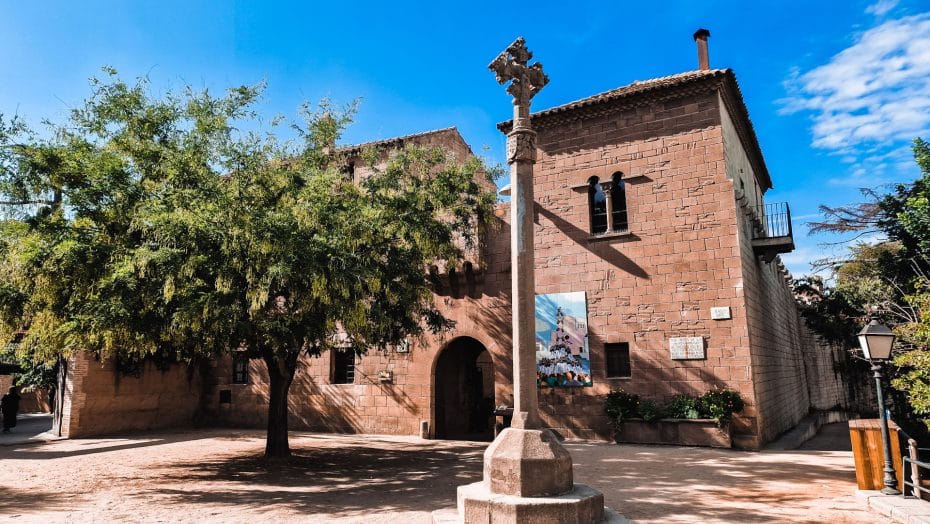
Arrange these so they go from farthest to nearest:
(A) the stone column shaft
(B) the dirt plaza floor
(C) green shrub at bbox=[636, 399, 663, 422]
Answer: (C) green shrub at bbox=[636, 399, 663, 422]
(B) the dirt plaza floor
(A) the stone column shaft

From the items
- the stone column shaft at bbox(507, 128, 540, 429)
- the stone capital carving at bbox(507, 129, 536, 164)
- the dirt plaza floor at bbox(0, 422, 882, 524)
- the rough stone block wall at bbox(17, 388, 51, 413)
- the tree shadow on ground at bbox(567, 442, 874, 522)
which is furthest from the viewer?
the rough stone block wall at bbox(17, 388, 51, 413)

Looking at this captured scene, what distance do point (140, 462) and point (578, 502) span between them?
30.6 ft

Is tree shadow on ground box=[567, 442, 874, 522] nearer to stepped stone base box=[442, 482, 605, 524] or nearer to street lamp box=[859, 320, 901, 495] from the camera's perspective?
street lamp box=[859, 320, 901, 495]

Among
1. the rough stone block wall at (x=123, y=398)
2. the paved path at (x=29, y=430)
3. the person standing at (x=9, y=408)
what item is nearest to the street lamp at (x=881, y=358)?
the rough stone block wall at (x=123, y=398)

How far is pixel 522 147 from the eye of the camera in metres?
5.77

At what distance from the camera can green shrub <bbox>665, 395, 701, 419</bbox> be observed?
11062 mm

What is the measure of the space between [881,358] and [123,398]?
16.6 m

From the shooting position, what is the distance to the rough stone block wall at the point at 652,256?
11273 millimetres

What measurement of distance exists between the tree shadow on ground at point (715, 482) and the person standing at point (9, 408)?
51.3ft

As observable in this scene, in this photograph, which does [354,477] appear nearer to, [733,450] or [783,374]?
[733,450]

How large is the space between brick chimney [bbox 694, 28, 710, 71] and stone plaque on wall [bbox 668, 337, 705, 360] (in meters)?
6.78

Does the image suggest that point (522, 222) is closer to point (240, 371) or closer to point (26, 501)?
point (26, 501)

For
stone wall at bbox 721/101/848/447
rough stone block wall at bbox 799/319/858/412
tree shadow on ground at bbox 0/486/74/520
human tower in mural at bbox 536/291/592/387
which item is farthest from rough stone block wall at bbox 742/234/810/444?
tree shadow on ground at bbox 0/486/74/520

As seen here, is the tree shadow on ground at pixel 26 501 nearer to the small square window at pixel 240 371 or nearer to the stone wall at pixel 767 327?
the small square window at pixel 240 371
